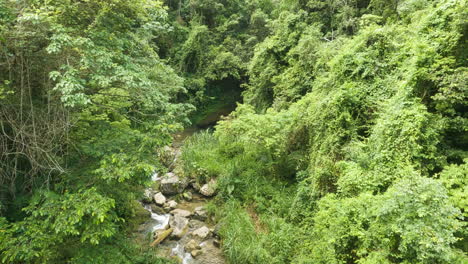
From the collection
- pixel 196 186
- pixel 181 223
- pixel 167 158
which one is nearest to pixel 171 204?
pixel 181 223

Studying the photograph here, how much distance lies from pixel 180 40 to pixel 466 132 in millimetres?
20632

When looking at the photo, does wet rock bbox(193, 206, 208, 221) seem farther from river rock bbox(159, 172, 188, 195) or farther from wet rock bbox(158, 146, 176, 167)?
wet rock bbox(158, 146, 176, 167)

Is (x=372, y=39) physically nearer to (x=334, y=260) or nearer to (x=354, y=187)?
(x=354, y=187)

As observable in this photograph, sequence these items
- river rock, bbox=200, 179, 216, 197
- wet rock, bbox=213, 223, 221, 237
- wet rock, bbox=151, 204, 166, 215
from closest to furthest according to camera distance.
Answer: wet rock, bbox=213, 223, 221, 237, wet rock, bbox=151, 204, 166, 215, river rock, bbox=200, 179, 216, 197

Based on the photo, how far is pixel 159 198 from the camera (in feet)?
33.2

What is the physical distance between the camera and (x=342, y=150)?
6504mm

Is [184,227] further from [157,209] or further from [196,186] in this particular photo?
[196,186]

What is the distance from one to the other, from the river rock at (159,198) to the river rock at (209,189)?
1.56 m

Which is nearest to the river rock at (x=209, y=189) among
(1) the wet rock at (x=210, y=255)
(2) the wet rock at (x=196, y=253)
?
(1) the wet rock at (x=210, y=255)

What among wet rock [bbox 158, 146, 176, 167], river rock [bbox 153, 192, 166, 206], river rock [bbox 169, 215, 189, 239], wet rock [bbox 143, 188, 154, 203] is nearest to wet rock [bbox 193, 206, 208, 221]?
river rock [bbox 169, 215, 189, 239]

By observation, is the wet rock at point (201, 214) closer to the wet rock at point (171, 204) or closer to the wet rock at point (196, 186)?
the wet rock at point (171, 204)

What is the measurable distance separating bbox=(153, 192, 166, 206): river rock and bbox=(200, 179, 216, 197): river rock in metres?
1.56

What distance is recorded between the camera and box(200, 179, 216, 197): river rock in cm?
1031

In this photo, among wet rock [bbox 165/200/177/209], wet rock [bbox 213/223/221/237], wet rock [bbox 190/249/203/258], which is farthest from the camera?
wet rock [bbox 165/200/177/209]
